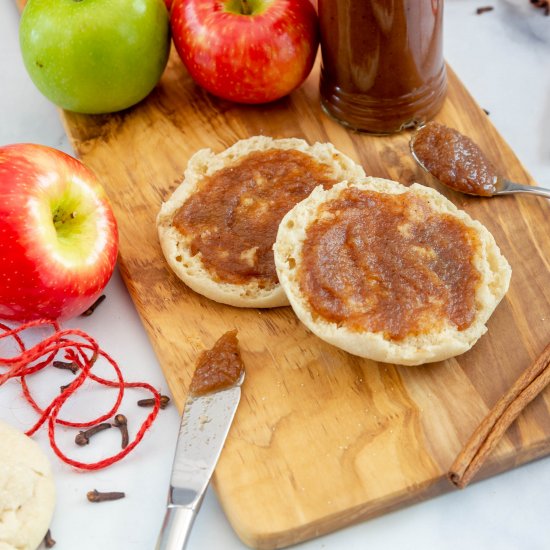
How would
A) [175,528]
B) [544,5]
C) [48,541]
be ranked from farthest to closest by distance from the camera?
1. [544,5]
2. [48,541]
3. [175,528]

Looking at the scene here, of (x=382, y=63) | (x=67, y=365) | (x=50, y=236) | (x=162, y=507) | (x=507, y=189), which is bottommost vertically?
(x=162, y=507)

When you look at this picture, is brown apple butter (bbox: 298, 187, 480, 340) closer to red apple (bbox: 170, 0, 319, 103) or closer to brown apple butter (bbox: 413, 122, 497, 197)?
brown apple butter (bbox: 413, 122, 497, 197)

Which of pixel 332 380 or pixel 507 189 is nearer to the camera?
pixel 332 380

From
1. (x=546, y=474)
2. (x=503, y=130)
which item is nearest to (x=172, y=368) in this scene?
(x=546, y=474)

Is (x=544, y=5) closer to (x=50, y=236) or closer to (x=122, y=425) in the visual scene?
(x=50, y=236)

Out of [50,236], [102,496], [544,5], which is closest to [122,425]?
[102,496]

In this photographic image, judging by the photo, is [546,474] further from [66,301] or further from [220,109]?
[220,109]
